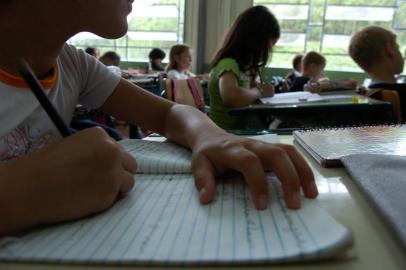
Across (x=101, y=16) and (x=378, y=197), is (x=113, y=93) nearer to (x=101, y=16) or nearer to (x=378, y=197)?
(x=101, y=16)

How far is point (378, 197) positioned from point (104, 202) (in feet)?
0.84

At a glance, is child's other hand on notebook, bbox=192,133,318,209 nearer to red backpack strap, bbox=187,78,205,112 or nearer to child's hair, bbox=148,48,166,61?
red backpack strap, bbox=187,78,205,112

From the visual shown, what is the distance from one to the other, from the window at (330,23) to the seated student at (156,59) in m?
1.54

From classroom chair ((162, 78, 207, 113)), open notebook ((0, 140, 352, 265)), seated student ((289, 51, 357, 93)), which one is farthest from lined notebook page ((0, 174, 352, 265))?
classroom chair ((162, 78, 207, 113))

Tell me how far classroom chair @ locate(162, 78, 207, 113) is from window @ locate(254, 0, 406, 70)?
331 cm

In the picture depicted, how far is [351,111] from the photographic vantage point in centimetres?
141

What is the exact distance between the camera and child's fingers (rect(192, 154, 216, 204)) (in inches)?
15.1

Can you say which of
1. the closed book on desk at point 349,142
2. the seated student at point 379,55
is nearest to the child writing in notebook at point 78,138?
the closed book on desk at point 349,142

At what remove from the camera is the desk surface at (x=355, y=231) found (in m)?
0.27

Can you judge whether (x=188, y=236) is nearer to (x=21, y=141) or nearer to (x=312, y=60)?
(x=21, y=141)

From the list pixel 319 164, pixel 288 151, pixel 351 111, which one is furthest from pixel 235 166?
pixel 351 111

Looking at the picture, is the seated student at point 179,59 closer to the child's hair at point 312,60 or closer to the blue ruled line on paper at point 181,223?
the child's hair at point 312,60

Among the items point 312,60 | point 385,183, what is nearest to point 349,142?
point 385,183

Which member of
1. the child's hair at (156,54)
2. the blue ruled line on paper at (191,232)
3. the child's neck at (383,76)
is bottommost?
the child's hair at (156,54)
